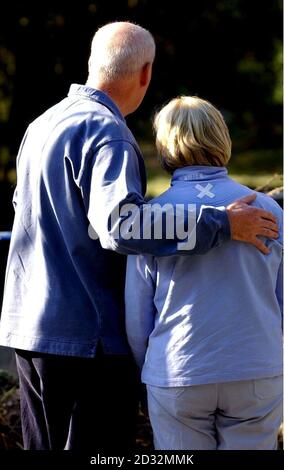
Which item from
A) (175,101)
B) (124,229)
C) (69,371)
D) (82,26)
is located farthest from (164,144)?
(82,26)

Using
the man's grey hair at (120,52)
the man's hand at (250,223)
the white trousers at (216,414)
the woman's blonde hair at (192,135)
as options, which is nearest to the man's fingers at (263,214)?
the man's hand at (250,223)

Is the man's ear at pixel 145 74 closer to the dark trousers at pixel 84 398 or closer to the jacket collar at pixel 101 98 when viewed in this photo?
the jacket collar at pixel 101 98

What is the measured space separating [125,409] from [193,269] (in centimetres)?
62

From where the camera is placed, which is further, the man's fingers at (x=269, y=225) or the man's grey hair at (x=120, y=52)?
the man's grey hair at (x=120, y=52)

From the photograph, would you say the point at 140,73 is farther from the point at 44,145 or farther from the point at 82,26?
the point at 82,26

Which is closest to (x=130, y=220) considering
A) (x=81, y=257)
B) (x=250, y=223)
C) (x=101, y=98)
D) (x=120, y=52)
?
(x=81, y=257)

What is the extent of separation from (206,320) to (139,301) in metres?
0.24

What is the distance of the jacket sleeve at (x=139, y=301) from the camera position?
3.23m

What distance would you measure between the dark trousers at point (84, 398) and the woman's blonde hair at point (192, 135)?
740 millimetres

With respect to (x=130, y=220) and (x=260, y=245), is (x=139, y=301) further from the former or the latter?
(x=260, y=245)

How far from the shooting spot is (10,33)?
7.93 metres

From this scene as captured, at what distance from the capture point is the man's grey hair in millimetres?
3371

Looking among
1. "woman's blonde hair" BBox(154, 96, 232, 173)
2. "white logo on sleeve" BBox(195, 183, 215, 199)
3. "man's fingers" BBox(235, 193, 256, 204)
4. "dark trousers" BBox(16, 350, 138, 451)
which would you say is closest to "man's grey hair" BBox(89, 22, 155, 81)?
"woman's blonde hair" BBox(154, 96, 232, 173)

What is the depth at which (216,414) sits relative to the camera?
3248 millimetres
